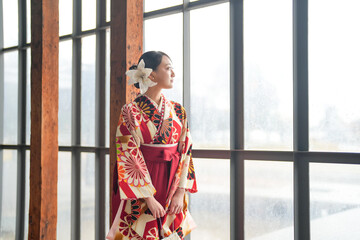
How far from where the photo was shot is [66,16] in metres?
3.79

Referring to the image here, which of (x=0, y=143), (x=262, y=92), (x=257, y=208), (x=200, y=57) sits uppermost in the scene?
(x=200, y=57)

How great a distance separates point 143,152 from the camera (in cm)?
189

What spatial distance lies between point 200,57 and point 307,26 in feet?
2.73

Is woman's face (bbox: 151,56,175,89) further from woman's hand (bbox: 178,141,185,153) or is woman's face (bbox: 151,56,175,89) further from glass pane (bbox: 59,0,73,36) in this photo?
glass pane (bbox: 59,0,73,36)

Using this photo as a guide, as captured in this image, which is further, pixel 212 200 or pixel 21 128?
pixel 21 128

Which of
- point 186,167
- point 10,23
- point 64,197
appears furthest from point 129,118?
point 10,23

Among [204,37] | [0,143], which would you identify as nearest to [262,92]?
[204,37]

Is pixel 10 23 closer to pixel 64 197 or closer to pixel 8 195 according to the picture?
pixel 8 195

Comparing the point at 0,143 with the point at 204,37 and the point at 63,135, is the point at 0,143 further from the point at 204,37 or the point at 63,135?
the point at 204,37

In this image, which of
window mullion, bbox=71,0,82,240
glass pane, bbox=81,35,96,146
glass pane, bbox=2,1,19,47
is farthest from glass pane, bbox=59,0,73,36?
glass pane, bbox=2,1,19,47

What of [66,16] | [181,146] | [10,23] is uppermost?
[10,23]

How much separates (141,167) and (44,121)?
5.37ft

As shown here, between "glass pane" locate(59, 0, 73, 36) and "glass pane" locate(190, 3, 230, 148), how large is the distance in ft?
5.29

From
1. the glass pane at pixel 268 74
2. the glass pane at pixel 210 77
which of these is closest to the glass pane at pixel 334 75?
the glass pane at pixel 268 74
